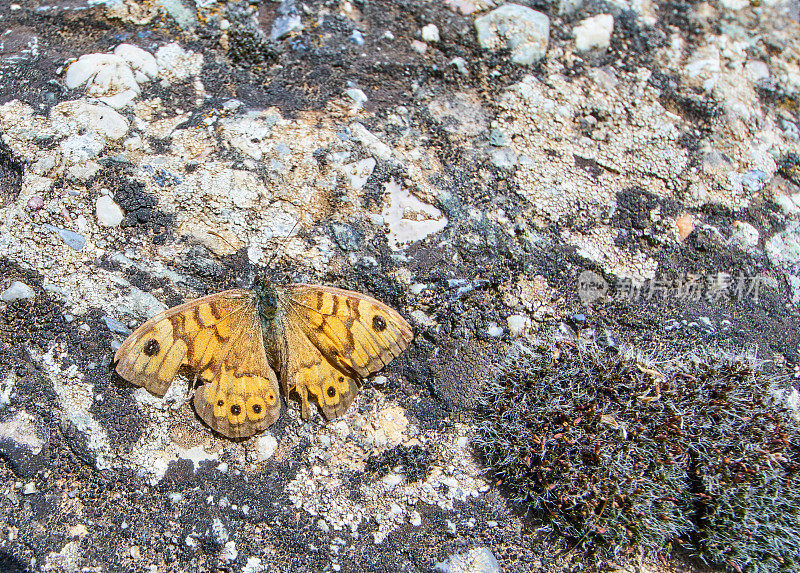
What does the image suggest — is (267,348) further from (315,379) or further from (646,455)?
(646,455)

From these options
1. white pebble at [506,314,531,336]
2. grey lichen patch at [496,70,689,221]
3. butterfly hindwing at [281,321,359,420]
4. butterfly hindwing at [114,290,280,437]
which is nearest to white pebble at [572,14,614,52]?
grey lichen patch at [496,70,689,221]

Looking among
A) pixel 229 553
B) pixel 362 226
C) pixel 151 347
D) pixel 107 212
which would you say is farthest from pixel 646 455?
pixel 107 212

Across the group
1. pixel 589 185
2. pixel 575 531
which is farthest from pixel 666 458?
pixel 589 185

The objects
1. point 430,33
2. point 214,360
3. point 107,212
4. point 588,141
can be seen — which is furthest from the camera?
point 430,33

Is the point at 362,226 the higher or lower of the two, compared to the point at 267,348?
higher

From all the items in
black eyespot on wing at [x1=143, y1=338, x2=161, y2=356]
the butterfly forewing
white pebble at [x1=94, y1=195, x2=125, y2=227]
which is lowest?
black eyespot on wing at [x1=143, y1=338, x2=161, y2=356]

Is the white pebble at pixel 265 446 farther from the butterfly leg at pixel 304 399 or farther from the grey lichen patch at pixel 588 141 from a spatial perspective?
the grey lichen patch at pixel 588 141

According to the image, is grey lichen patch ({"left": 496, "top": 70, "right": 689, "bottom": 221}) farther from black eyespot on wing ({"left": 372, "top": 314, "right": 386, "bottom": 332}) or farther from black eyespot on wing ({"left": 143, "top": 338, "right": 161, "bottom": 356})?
black eyespot on wing ({"left": 143, "top": 338, "right": 161, "bottom": 356})
